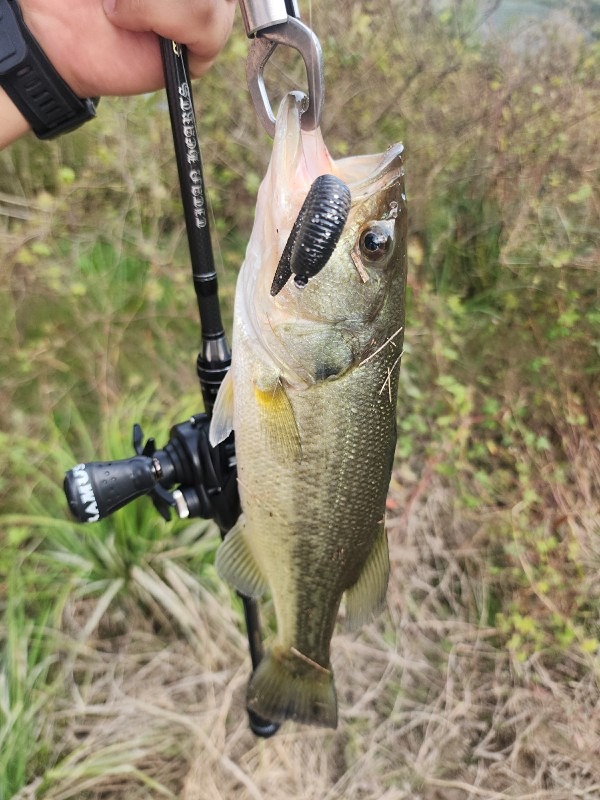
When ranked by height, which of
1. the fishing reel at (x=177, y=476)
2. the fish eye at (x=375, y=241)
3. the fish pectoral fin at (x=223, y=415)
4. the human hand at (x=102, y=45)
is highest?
the human hand at (x=102, y=45)

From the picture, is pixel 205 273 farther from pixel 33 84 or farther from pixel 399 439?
pixel 399 439

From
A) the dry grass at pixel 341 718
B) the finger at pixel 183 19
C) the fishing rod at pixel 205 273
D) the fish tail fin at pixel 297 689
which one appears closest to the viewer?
the fishing rod at pixel 205 273

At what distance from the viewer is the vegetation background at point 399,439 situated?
215cm

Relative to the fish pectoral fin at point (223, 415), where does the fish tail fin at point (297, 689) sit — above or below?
below

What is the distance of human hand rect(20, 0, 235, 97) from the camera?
3.48 ft

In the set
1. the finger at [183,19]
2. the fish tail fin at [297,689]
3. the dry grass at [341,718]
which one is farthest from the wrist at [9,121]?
the dry grass at [341,718]

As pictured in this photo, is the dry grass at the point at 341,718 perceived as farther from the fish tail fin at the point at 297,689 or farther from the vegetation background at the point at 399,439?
the fish tail fin at the point at 297,689

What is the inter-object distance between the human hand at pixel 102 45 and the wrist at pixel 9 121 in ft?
0.39

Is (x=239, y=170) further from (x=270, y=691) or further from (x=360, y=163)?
(x=270, y=691)

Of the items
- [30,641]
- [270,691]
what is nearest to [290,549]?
[270,691]

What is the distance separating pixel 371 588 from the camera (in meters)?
1.31

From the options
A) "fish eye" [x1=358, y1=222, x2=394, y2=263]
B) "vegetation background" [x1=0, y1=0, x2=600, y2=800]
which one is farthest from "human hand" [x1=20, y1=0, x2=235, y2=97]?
"vegetation background" [x1=0, y1=0, x2=600, y2=800]

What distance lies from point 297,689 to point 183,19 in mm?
1446

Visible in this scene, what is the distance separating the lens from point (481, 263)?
11.0ft
